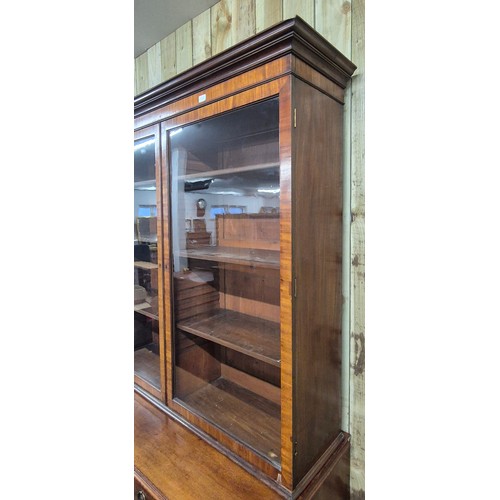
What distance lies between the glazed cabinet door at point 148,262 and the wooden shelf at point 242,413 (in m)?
0.19

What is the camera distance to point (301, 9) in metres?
1.24

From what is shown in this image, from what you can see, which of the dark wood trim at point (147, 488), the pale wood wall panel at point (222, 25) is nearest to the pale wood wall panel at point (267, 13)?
the pale wood wall panel at point (222, 25)

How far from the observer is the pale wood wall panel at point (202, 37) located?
1.64 m

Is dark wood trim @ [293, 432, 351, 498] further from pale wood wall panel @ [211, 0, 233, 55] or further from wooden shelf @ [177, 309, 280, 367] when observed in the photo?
pale wood wall panel @ [211, 0, 233, 55]

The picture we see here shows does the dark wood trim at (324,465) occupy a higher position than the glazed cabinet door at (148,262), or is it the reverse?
the glazed cabinet door at (148,262)

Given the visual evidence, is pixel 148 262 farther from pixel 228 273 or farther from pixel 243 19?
pixel 243 19

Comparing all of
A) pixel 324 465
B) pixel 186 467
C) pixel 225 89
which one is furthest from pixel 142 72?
pixel 324 465

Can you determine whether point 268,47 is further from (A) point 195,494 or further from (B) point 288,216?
(A) point 195,494

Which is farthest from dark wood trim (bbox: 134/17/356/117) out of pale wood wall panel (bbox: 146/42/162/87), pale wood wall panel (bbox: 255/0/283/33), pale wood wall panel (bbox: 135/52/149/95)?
pale wood wall panel (bbox: 135/52/149/95)

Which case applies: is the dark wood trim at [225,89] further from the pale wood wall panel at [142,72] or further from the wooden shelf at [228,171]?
the pale wood wall panel at [142,72]

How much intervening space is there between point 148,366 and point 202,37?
64.7 inches

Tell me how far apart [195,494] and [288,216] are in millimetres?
878
